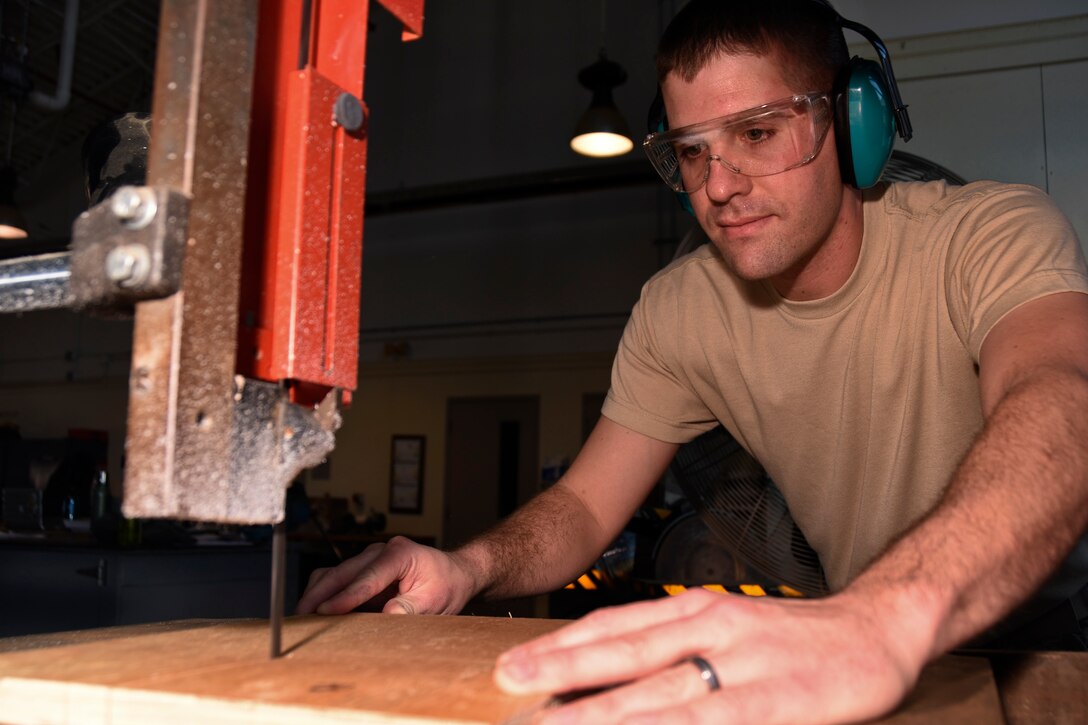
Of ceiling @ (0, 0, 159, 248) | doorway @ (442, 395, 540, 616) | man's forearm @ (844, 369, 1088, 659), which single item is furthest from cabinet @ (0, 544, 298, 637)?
ceiling @ (0, 0, 159, 248)

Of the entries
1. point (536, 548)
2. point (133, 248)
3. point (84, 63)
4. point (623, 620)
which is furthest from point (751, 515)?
point (84, 63)

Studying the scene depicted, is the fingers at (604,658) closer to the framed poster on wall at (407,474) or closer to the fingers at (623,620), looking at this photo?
the fingers at (623,620)

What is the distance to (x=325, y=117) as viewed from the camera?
30.8 inches

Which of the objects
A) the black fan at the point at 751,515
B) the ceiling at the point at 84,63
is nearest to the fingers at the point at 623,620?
the black fan at the point at 751,515

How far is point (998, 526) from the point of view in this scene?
0.80 meters

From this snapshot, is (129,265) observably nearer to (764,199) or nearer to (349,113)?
(349,113)

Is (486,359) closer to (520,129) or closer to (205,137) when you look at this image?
(520,129)

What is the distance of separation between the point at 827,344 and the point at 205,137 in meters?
1.16

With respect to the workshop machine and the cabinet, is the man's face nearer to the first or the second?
the workshop machine

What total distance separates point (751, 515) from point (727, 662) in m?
1.22

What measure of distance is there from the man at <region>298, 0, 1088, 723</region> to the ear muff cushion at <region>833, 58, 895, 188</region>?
38 mm

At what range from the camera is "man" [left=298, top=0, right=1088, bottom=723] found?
2.66 ft

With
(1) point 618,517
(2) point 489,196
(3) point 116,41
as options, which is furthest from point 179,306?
(3) point 116,41

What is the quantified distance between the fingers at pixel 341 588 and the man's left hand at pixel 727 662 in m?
0.60
